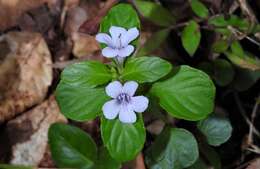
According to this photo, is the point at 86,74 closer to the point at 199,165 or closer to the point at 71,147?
the point at 71,147

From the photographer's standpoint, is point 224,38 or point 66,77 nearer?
point 66,77

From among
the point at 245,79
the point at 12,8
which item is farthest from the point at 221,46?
the point at 12,8

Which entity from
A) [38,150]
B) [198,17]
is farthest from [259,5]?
[38,150]

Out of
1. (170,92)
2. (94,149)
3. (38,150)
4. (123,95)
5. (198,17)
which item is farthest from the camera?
(198,17)

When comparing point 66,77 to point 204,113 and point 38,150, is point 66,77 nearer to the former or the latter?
point 204,113

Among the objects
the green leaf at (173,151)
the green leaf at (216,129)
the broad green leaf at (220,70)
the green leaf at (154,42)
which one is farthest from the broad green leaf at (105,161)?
the broad green leaf at (220,70)

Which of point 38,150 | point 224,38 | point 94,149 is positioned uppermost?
point 224,38

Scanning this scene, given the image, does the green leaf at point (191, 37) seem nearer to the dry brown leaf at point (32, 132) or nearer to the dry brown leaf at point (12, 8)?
the dry brown leaf at point (32, 132)

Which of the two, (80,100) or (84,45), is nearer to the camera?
(80,100)
